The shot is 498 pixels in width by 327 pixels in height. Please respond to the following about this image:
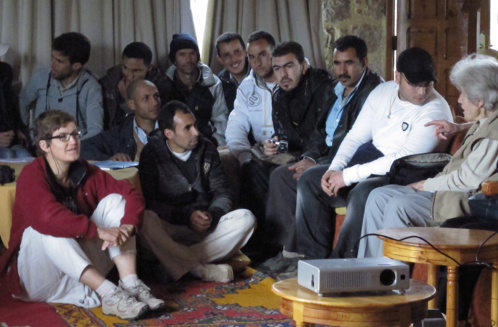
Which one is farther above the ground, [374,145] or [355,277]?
[374,145]

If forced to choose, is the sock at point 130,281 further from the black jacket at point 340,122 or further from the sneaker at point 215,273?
the black jacket at point 340,122

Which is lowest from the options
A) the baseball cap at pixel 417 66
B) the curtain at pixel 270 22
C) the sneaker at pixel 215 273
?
the sneaker at pixel 215 273

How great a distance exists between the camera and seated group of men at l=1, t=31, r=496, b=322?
14.1 feet

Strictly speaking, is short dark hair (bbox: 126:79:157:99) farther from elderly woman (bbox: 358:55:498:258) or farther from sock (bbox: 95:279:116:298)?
elderly woman (bbox: 358:55:498:258)

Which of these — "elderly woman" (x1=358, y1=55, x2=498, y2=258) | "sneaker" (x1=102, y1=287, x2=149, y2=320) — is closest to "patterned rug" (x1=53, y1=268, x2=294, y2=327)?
"sneaker" (x1=102, y1=287, x2=149, y2=320)

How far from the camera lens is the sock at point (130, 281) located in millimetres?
3834

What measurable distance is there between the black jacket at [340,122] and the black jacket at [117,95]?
1284 mm

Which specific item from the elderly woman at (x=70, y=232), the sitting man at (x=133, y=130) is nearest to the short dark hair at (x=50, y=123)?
the elderly woman at (x=70, y=232)

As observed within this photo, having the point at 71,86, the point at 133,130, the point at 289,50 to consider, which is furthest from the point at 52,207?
the point at 71,86

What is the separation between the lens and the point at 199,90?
5.78m

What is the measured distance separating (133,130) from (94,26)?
112 centimetres

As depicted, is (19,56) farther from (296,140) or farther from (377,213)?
(377,213)

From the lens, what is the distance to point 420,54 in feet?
13.4

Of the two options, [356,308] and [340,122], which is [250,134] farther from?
[356,308]
